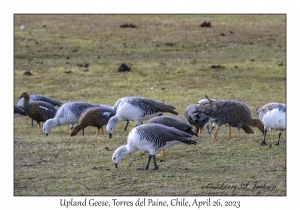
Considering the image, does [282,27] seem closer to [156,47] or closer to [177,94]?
[156,47]

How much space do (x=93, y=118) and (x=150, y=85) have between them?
978 centimetres

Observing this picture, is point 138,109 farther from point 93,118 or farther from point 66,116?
point 66,116

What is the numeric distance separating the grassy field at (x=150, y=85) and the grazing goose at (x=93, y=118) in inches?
13.7

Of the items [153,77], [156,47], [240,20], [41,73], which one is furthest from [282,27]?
[41,73]

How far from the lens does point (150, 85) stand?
2545cm

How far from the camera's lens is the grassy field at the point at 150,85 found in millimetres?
10812

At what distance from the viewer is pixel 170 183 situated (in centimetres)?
1050

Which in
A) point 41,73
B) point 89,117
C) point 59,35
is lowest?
point 89,117

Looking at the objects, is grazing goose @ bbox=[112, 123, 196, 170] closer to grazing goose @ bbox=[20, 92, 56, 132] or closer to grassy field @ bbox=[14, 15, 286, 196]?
grassy field @ bbox=[14, 15, 286, 196]

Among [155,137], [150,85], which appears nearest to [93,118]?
[155,137]

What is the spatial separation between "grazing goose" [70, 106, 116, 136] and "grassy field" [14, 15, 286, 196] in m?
0.35

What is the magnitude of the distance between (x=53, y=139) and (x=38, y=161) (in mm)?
2122

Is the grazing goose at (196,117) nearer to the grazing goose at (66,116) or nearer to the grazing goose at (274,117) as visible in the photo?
the grazing goose at (274,117)

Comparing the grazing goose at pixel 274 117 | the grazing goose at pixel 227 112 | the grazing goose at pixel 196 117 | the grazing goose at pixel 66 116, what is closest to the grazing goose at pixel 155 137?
the grazing goose at pixel 274 117
